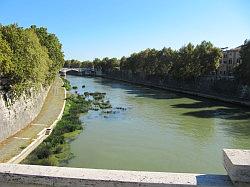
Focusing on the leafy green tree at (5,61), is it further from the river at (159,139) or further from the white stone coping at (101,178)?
the white stone coping at (101,178)

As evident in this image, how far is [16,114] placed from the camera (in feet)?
69.6

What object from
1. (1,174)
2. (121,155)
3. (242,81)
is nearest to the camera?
(1,174)

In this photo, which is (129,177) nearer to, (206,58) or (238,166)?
(238,166)

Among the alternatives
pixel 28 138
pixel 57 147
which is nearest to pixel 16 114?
pixel 28 138

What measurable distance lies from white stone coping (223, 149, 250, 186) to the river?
47.2ft

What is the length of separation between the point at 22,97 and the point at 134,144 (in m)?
7.77

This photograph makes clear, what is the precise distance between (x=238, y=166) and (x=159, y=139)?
70.1 feet

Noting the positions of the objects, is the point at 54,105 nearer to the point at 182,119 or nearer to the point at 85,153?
the point at 182,119

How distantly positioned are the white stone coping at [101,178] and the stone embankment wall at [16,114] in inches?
605

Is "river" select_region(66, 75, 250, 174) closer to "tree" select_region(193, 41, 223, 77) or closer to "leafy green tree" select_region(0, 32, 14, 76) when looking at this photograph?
"leafy green tree" select_region(0, 32, 14, 76)

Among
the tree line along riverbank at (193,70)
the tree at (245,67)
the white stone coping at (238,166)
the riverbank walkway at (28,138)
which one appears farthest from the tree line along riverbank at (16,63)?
the tree line along riverbank at (193,70)

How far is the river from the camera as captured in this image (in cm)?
1833

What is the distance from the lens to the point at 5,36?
74.4ft

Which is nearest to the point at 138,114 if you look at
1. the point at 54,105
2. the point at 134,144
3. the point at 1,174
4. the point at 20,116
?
the point at 54,105
